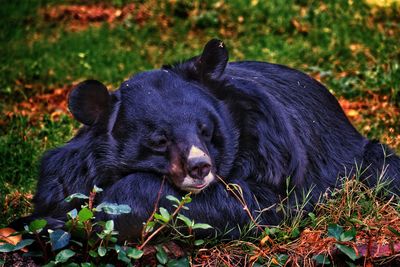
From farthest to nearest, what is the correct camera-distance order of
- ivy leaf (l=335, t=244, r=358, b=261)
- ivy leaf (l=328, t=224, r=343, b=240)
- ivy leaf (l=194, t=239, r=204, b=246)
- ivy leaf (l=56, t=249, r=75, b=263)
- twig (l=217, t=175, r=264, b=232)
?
1. twig (l=217, t=175, r=264, b=232)
2. ivy leaf (l=194, t=239, r=204, b=246)
3. ivy leaf (l=328, t=224, r=343, b=240)
4. ivy leaf (l=335, t=244, r=358, b=261)
5. ivy leaf (l=56, t=249, r=75, b=263)

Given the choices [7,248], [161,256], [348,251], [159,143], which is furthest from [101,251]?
[348,251]

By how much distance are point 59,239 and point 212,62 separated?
4.31 feet

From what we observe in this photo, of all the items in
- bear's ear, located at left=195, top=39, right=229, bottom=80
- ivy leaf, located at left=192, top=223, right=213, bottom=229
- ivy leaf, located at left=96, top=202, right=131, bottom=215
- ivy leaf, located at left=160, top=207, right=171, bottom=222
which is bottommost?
ivy leaf, located at left=192, top=223, right=213, bottom=229

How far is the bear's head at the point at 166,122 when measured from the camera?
3822 millimetres

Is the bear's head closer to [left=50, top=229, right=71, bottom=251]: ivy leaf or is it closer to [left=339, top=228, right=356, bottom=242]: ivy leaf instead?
[left=50, top=229, right=71, bottom=251]: ivy leaf

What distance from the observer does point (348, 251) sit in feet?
12.0

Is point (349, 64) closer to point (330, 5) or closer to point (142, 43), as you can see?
point (330, 5)

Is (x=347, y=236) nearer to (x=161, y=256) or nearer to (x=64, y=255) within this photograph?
(x=161, y=256)

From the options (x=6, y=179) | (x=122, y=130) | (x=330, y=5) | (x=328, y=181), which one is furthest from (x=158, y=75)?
(x=330, y=5)

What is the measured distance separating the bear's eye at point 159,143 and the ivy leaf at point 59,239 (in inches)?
Answer: 25.1

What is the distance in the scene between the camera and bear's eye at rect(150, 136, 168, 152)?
3.87 m

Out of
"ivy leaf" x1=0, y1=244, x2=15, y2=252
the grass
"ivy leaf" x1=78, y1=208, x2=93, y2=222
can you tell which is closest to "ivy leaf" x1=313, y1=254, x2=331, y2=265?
"ivy leaf" x1=78, y1=208, x2=93, y2=222

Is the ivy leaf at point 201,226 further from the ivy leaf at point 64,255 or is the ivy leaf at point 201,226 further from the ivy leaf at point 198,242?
Result: the ivy leaf at point 64,255

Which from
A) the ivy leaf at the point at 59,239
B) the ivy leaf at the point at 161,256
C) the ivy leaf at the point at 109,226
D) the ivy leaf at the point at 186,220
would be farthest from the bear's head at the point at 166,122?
the ivy leaf at the point at 59,239
